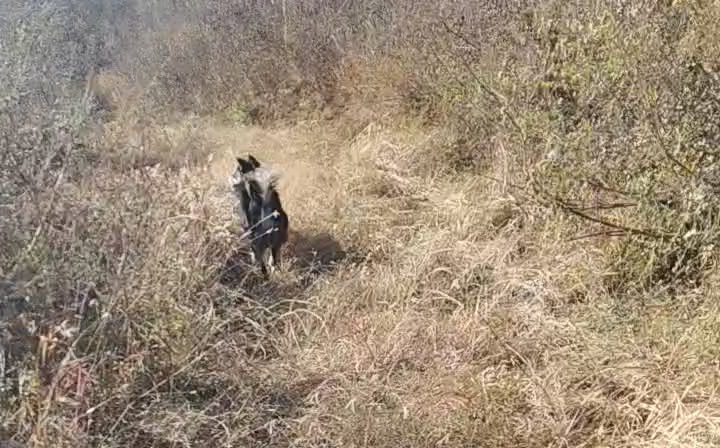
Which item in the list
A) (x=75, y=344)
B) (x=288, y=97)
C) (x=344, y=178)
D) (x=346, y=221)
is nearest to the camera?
(x=75, y=344)

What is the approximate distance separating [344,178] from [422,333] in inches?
90.9

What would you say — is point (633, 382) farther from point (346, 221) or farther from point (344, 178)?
point (344, 178)

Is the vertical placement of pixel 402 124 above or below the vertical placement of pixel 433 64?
below

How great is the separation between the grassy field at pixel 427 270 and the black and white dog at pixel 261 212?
0.10 meters

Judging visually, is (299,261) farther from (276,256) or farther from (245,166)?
(245,166)

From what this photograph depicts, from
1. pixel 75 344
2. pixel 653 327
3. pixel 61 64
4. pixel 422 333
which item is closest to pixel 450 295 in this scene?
pixel 422 333

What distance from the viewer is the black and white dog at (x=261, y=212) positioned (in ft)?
14.2

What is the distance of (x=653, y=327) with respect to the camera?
10.8 feet

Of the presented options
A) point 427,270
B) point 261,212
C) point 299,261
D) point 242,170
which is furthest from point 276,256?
point 427,270

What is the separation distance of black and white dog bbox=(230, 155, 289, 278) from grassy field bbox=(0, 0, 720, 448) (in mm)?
102

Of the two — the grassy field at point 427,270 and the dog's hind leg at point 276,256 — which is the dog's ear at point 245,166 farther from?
the dog's hind leg at point 276,256

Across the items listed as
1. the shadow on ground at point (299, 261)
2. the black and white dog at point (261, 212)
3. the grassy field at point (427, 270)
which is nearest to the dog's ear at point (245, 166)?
the black and white dog at point (261, 212)

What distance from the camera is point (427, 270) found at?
4.02 metres

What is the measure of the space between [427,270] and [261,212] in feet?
3.51
